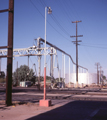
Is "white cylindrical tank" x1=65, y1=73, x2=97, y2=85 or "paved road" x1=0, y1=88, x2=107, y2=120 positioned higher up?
"white cylindrical tank" x1=65, y1=73, x2=97, y2=85

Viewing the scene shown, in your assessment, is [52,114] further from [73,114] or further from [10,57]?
[10,57]

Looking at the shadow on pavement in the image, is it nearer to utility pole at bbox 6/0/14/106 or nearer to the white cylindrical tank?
utility pole at bbox 6/0/14/106

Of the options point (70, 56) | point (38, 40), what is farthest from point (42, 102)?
point (70, 56)

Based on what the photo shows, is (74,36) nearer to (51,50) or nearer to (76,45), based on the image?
(76,45)

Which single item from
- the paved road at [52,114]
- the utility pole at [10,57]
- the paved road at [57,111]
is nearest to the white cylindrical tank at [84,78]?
the paved road at [57,111]

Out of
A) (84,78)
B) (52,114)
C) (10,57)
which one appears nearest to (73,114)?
(52,114)

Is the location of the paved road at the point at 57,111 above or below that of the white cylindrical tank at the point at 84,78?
below

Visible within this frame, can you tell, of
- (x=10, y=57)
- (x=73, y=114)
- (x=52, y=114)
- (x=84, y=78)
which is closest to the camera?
(x=52, y=114)

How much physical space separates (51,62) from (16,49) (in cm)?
935

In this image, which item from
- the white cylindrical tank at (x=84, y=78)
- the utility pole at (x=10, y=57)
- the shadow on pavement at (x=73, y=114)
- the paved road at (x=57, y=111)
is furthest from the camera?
the white cylindrical tank at (x=84, y=78)

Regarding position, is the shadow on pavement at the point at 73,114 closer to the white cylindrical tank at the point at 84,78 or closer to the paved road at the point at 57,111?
the paved road at the point at 57,111

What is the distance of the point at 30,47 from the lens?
4253cm

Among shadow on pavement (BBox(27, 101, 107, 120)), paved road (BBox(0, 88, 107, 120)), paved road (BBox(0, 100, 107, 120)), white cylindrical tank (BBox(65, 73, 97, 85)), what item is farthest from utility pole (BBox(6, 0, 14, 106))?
white cylindrical tank (BBox(65, 73, 97, 85))

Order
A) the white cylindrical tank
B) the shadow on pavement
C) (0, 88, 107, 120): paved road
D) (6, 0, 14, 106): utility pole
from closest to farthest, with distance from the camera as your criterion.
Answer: the shadow on pavement, (0, 88, 107, 120): paved road, (6, 0, 14, 106): utility pole, the white cylindrical tank
